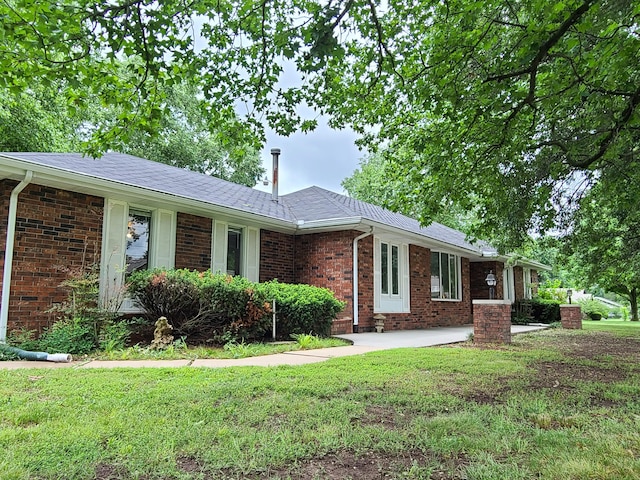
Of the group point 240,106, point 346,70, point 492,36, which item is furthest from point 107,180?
point 492,36

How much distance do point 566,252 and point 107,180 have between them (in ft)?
32.8

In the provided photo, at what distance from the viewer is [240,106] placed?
220 inches

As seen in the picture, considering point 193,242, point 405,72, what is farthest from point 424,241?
point 405,72

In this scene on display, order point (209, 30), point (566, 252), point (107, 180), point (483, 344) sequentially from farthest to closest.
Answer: point (566, 252) < point (483, 344) < point (107, 180) < point (209, 30)

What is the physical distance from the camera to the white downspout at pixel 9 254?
22.0ft

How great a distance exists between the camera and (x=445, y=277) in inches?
647

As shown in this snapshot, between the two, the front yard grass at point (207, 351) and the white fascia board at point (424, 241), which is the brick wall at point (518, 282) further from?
the front yard grass at point (207, 351)

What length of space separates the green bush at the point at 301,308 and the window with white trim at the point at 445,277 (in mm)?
7042

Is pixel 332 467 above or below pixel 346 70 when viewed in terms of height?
below

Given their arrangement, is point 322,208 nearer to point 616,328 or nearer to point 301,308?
point 301,308

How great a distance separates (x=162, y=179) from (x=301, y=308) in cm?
451

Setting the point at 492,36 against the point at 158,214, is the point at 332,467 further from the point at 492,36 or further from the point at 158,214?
the point at 158,214

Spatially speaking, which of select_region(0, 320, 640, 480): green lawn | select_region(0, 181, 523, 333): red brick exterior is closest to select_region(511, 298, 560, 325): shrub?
select_region(0, 181, 523, 333): red brick exterior

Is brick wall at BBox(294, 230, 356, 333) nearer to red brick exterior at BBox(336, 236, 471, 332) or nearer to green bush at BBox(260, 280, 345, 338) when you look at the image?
red brick exterior at BBox(336, 236, 471, 332)
